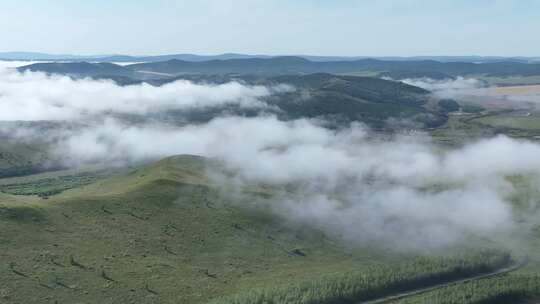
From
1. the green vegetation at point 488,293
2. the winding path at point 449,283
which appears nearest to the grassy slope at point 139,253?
the winding path at point 449,283

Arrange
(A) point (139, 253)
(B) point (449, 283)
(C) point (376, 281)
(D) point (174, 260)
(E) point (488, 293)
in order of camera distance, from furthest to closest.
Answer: (A) point (139, 253)
(D) point (174, 260)
(B) point (449, 283)
(C) point (376, 281)
(E) point (488, 293)

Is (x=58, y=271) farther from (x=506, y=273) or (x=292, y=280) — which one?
(x=506, y=273)

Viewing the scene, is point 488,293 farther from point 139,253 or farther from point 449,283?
point 139,253

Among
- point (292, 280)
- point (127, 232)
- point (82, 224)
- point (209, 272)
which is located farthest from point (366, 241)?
point (82, 224)

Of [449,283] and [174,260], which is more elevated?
[174,260]

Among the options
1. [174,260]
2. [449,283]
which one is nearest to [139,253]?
[174,260]

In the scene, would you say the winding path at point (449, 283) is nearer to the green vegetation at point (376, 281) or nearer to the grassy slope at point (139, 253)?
the green vegetation at point (376, 281)
